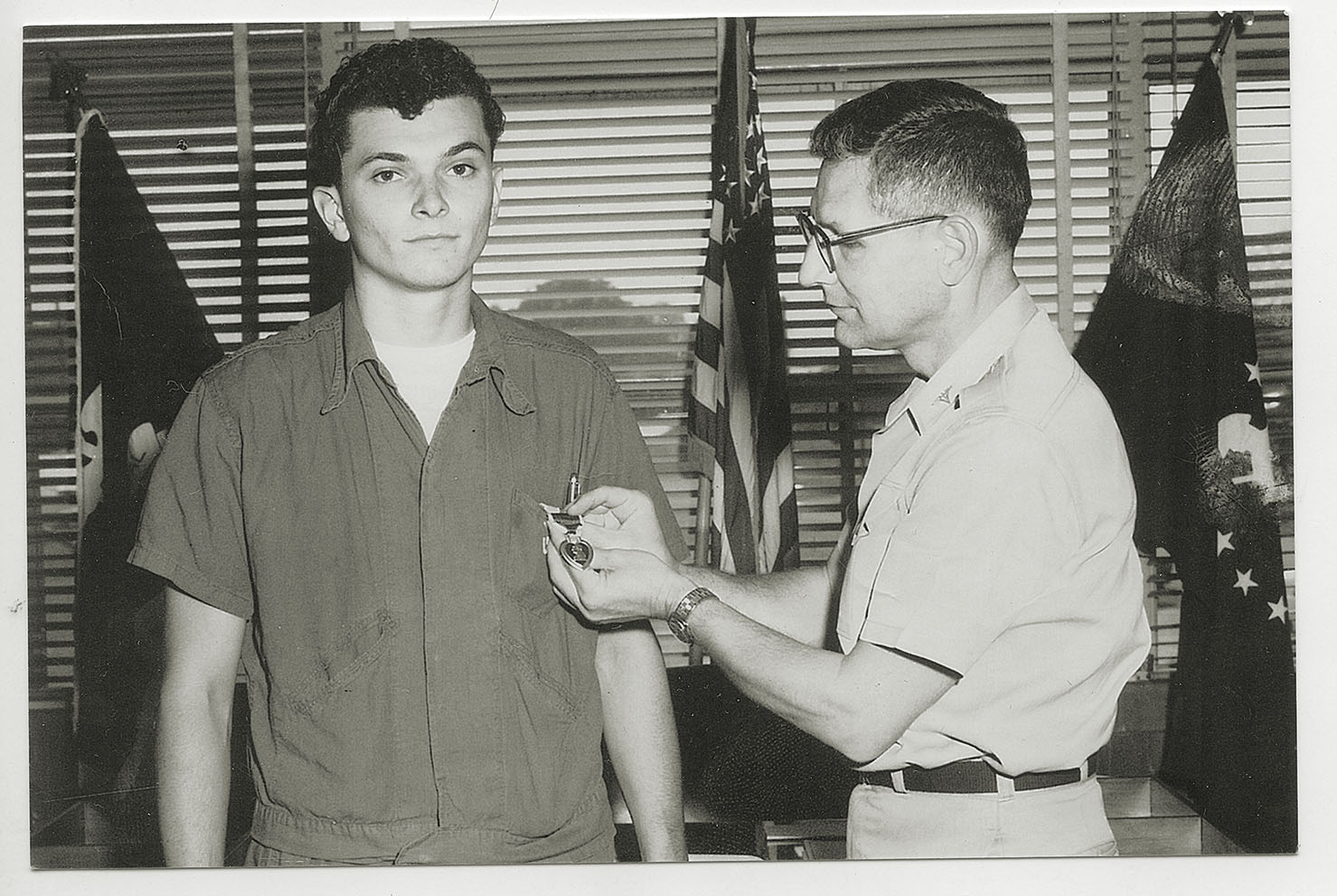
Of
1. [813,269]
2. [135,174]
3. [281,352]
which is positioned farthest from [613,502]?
[135,174]

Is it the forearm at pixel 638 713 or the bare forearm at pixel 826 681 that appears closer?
the bare forearm at pixel 826 681

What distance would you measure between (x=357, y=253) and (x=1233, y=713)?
175 cm

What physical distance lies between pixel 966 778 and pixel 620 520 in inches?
28.5

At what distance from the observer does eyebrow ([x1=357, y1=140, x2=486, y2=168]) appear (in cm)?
199

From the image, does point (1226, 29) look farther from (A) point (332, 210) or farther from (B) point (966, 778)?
(A) point (332, 210)

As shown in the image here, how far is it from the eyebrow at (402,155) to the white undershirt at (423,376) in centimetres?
31

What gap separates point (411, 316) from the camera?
6.62 ft

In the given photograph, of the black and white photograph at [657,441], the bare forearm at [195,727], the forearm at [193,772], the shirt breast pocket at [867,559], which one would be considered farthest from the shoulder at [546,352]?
the forearm at [193,772]

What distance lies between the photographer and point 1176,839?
2061 mm

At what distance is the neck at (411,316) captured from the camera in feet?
6.61

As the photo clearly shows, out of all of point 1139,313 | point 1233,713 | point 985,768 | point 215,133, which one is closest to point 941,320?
point 1139,313

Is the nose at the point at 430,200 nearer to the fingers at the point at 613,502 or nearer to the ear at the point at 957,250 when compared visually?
the fingers at the point at 613,502

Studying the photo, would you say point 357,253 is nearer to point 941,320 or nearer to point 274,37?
point 274,37

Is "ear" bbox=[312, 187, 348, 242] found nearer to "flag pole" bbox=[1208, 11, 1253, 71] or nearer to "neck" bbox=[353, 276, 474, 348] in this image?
"neck" bbox=[353, 276, 474, 348]
